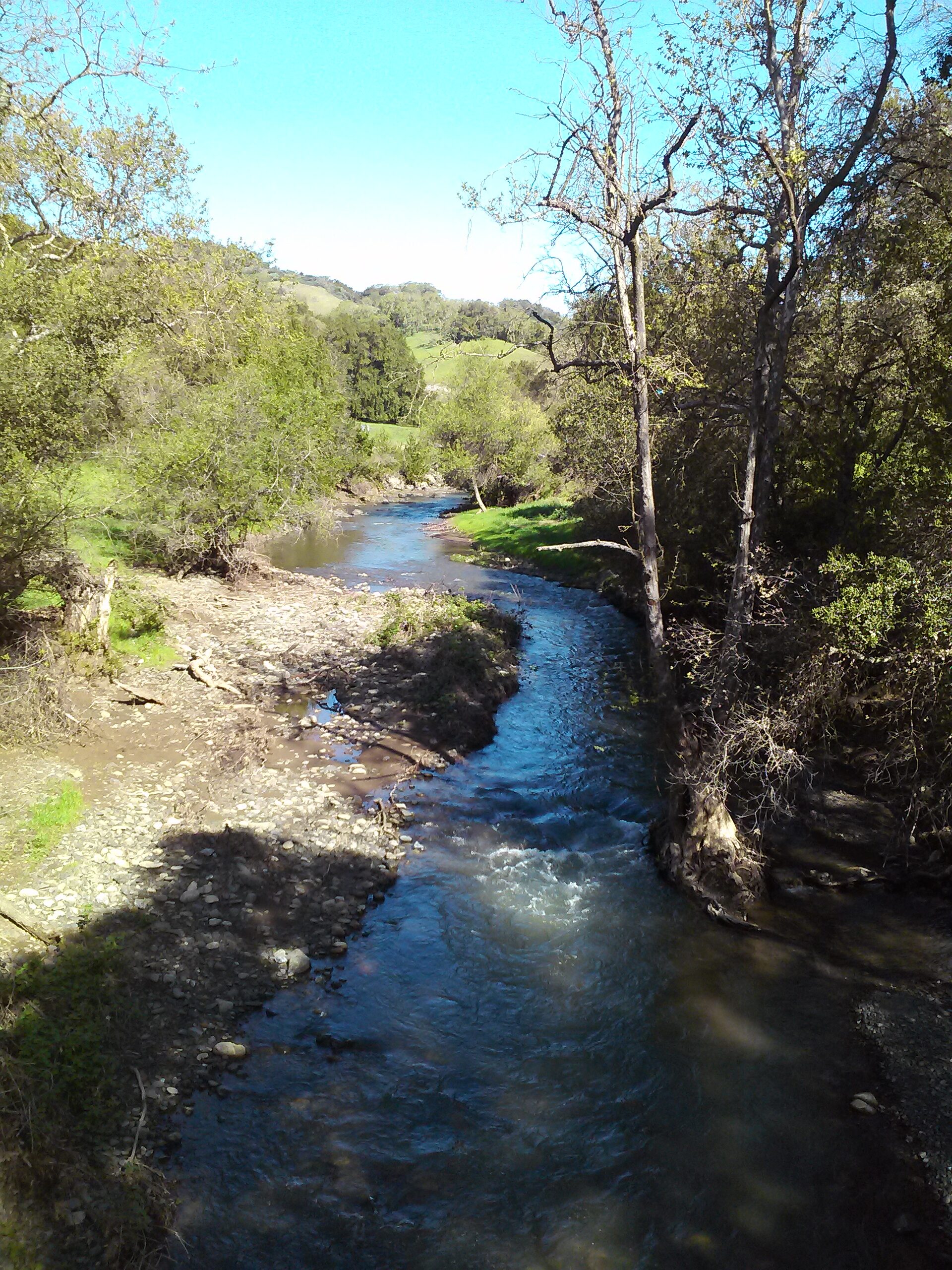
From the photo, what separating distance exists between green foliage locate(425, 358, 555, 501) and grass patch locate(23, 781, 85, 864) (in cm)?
4388

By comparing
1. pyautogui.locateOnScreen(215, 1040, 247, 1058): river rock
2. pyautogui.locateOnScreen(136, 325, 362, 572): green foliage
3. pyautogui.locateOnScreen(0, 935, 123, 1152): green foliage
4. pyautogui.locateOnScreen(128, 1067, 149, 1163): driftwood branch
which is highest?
pyautogui.locateOnScreen(136, 325, 362, 572): green foliage

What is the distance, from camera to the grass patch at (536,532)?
1416 inches

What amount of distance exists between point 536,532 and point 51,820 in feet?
114

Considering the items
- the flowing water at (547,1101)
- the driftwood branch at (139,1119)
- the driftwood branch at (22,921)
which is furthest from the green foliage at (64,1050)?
the flowing water at (547,1101)

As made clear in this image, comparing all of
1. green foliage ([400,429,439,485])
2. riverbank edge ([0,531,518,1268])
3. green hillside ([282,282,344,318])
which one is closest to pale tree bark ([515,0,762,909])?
riverbank edge ([0,531,518,1268])

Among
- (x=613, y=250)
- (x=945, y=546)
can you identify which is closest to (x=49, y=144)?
(x=613, y=250)

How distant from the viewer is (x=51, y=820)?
10922 mm

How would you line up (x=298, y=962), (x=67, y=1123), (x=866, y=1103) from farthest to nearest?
(x=298, y=962) < (x=866, y=1103) < (x=67, y=1123)

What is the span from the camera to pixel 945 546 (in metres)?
9.95

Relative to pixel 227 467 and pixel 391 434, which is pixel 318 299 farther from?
pixel 227 467

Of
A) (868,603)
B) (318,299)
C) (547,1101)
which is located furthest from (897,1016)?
(318,299)

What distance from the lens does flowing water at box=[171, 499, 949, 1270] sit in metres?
6.36

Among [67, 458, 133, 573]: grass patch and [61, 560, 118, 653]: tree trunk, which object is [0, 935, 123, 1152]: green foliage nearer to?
[67, 458, 133, 573]: grass patch

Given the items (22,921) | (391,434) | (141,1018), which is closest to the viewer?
(141,1018)
